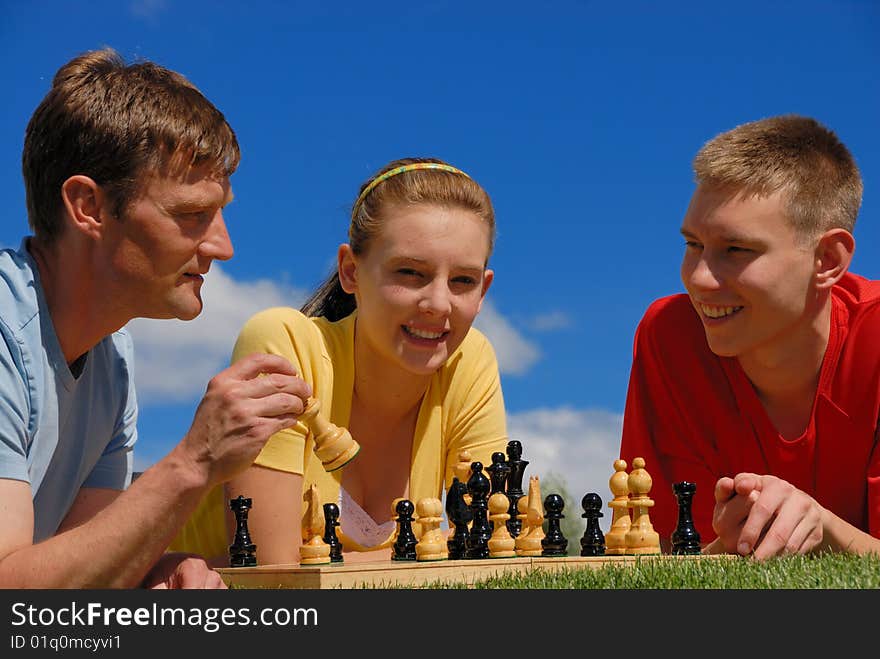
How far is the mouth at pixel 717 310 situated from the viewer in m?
4.12

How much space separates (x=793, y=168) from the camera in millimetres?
4238

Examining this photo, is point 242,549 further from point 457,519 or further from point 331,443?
point 457,519

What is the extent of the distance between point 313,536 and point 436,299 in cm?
110

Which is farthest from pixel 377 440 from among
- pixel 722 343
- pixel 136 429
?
pixel 722 343

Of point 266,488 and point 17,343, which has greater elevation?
point 17,343

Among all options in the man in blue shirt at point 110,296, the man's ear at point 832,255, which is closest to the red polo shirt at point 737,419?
the man's ear at point 832,255

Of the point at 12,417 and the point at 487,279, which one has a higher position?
the point at 487,279

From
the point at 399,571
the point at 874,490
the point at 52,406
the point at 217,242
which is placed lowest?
the point at 399,571

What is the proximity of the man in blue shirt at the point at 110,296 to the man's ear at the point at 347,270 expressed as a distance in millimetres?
974

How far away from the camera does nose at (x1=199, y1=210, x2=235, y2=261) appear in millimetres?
3258

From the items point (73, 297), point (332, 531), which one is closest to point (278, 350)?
point (332, 531)

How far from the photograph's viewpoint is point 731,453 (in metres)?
4.37
